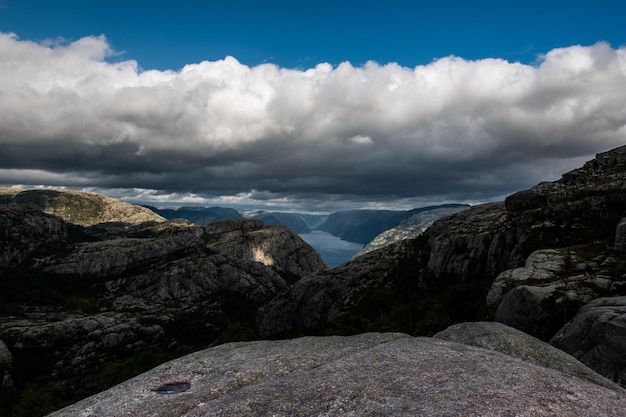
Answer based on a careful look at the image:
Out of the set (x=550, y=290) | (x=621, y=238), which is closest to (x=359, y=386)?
(x=550, y=290)

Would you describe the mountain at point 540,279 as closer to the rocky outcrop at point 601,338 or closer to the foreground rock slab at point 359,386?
the rocky outcrop at point 601,338

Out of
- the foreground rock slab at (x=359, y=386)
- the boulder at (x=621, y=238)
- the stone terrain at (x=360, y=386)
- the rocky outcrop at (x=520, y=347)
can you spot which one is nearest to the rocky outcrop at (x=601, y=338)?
the rocky outcrop at (x=520, y=347)

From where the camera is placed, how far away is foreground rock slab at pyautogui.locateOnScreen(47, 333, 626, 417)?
18094mm

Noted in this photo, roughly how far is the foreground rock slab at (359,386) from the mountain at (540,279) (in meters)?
23.9

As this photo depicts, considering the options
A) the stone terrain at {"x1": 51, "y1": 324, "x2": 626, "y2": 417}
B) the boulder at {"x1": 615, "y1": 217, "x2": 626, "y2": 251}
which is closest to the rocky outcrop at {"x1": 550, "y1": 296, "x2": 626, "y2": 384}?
the stone terrain at {"x1": 51, "y1": 324, "x2": 626, "y2": 417}

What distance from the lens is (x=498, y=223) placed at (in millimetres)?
183000

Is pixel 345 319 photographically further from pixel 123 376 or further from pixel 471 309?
pixel 123 376

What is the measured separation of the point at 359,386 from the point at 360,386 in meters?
0.06

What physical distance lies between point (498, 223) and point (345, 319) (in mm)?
96442

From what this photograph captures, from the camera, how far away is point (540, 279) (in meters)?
75.0

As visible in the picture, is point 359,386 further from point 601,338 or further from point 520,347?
point 601,338

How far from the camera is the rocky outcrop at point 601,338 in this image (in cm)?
3731

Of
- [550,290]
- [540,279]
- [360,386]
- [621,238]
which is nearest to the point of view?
[360,386]

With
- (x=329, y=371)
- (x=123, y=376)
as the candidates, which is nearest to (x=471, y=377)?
(x=329, y=371)
